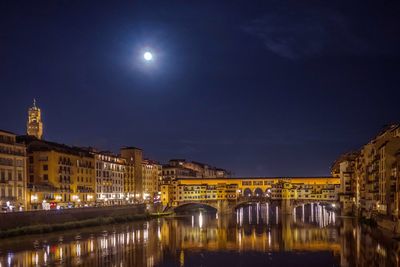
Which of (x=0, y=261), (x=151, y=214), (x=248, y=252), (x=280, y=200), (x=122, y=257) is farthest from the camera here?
(x=280, y=200)

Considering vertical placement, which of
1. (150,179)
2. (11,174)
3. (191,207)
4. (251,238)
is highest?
(11,174)

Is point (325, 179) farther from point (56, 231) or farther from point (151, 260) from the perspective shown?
point (151, 260)

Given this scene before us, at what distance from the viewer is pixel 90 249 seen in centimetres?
4881

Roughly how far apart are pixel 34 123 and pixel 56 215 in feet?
230

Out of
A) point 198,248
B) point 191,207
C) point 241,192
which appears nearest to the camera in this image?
point 198,248

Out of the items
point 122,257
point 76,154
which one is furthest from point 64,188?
point 122,257

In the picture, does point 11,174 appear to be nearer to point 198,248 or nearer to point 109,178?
point 198,248

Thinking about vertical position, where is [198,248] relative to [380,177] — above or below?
below

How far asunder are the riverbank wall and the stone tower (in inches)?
2031

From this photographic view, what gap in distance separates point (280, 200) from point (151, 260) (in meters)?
64.1

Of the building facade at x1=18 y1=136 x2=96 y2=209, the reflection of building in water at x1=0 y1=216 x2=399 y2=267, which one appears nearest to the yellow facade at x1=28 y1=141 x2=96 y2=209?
the building facade at x1=18 y1=136 x2=96 y2=209

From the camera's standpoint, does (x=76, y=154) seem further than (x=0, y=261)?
Yes

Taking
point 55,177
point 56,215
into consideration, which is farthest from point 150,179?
point 56,215

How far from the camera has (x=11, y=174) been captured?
6544 centimetres
